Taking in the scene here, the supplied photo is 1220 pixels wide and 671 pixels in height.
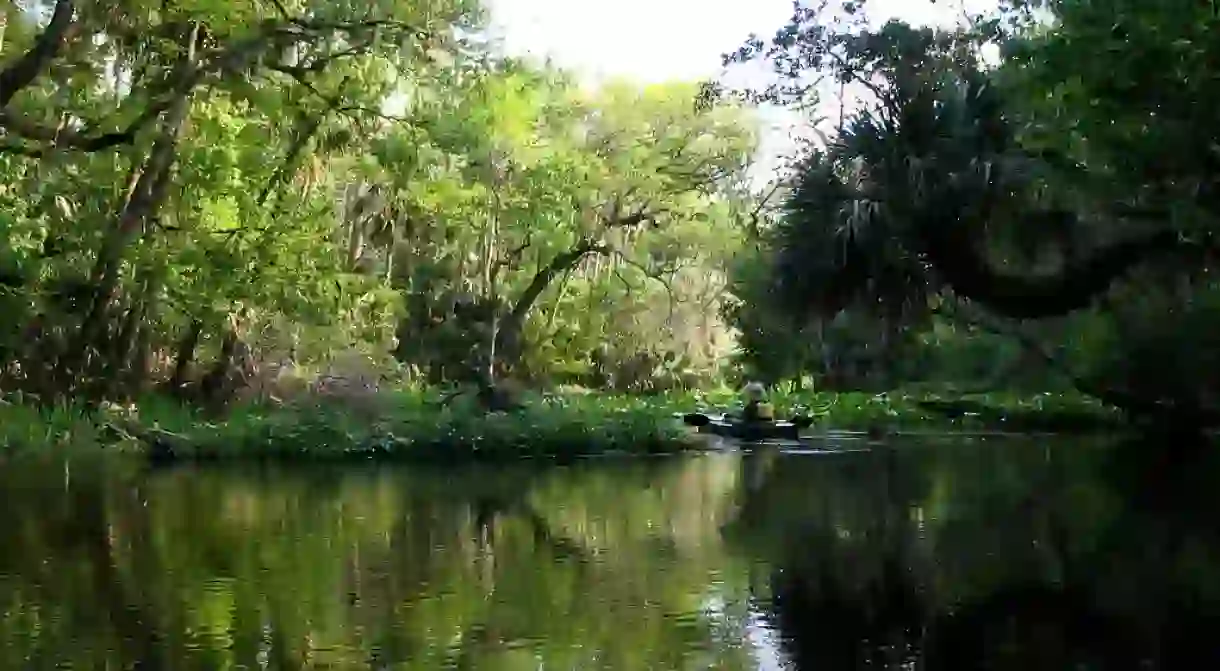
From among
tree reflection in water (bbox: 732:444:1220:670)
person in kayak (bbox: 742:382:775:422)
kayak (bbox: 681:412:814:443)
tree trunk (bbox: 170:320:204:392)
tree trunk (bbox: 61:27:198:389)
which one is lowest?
tree reflection in water (bbox: 732:444:1220:670)

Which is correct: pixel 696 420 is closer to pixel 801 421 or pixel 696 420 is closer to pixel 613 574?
pixel 801 421

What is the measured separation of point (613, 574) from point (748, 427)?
13559 mm

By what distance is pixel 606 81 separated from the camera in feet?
104

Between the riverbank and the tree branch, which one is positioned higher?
the tree branch

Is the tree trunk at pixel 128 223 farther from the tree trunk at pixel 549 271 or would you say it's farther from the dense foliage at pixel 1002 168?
the tree trunk at pixel 549 271

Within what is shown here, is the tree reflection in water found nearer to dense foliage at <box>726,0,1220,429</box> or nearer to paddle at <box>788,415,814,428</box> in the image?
dense foliage at <box>726,0,1220,429</box>

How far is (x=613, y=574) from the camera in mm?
7684

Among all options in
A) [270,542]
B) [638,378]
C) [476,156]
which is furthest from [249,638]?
[638,378]

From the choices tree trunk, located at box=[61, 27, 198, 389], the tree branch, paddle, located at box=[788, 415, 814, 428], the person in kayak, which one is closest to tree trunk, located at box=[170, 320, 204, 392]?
tree trunk, located at box=[61, 27, 198, 389]

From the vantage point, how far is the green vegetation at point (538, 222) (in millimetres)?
11805

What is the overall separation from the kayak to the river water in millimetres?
6992

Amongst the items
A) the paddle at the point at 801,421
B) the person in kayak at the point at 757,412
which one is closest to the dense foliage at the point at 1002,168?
the person in kayak at the point at 757,412

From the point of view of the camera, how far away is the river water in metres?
5.64

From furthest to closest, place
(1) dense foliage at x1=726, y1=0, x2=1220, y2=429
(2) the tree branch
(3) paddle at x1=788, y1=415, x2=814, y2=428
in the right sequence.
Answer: (3) paddle at x1=788, y1=415, x2=814, y2=428, (2) the tree branch, (1) dense foliage at x1=726, y1=0, x2=1220, y2=429
